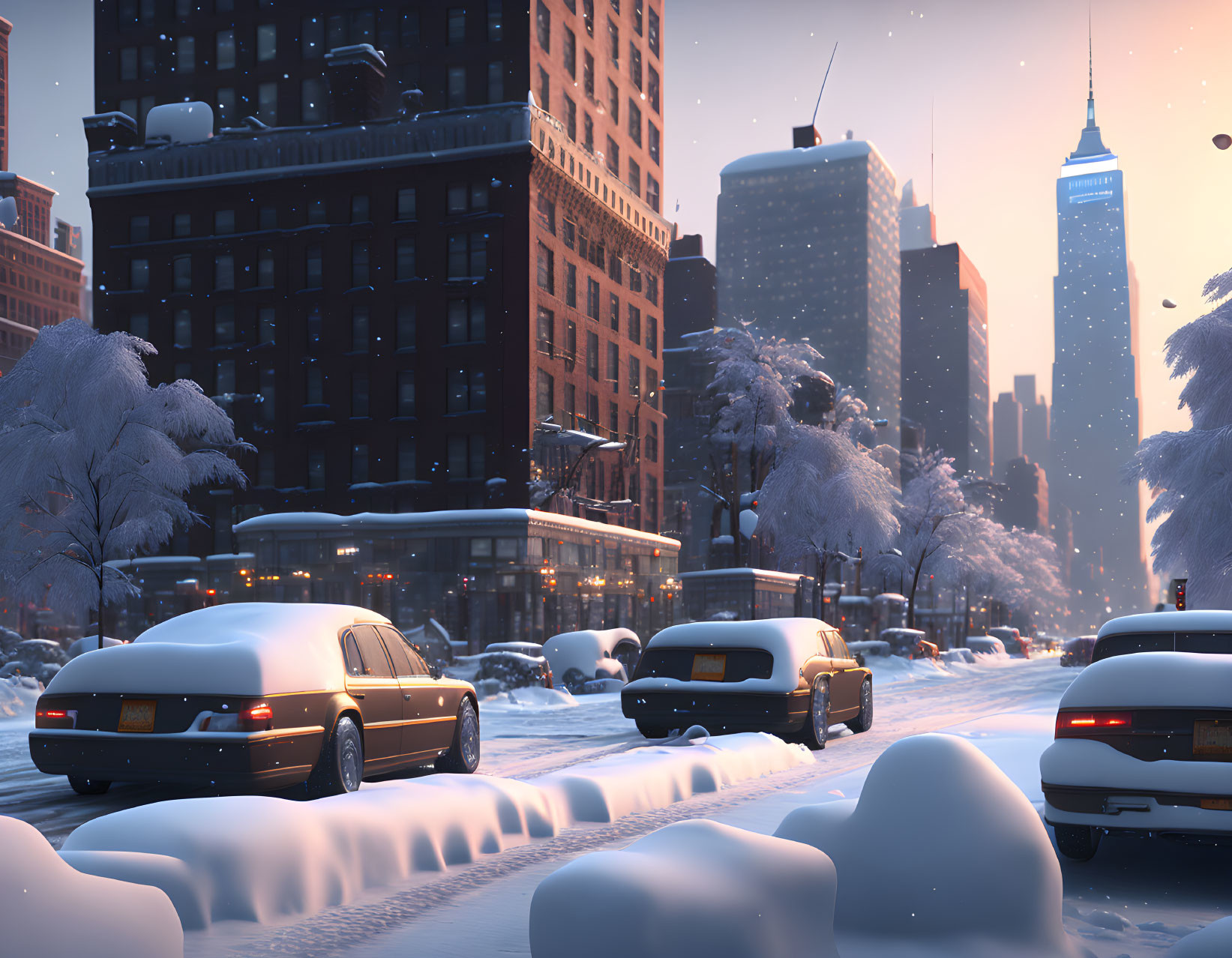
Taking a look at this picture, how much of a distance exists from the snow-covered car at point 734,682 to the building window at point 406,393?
115ft

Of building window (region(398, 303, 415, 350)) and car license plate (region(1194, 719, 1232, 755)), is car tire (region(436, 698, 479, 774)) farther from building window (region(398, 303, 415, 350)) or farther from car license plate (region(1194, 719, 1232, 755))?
building window (region(398, 303, 415, 350))

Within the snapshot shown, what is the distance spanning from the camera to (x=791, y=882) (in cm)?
421

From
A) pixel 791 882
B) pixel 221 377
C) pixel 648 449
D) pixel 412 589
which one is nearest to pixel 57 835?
pixel 791 882

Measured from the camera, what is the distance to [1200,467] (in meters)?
29.2

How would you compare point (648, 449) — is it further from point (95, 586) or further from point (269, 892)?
point (269, 892)

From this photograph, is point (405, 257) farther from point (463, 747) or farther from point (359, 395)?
point (463, 747)

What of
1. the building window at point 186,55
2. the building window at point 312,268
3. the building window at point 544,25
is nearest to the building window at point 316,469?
the building window at point 312,268

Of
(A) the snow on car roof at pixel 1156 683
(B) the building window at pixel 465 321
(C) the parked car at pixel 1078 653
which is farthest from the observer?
(B) the building window at pixel 465 321

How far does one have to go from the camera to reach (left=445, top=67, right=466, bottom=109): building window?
49219 mm

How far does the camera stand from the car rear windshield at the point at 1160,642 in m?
8.72

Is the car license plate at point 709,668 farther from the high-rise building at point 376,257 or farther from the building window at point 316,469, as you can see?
the building window at point 316,469

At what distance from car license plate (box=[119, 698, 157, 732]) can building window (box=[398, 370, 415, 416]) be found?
3977cm

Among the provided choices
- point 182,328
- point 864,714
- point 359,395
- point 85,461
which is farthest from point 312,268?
point 864,714

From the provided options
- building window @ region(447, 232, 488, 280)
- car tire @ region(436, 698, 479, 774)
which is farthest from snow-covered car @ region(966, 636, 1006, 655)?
car tire @ region(436, 698, 479, 774)
